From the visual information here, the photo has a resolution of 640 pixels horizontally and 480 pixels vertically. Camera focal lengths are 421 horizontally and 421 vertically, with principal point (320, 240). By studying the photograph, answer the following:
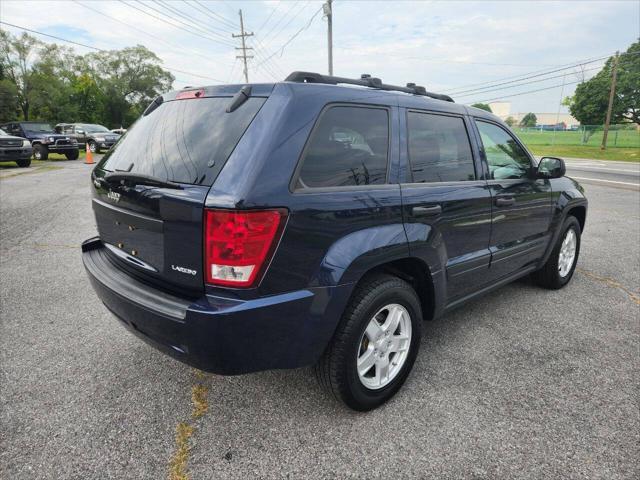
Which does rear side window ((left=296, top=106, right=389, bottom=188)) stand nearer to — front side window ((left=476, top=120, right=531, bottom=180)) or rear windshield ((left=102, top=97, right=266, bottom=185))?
rear windshield ((left=102, top=97, right=266, bottom=185))

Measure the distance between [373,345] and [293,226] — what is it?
2.99ft

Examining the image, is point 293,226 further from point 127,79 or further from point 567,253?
point 127,79

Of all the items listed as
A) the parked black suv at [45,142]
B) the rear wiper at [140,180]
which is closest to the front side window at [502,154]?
the rear wiper at [140,180]

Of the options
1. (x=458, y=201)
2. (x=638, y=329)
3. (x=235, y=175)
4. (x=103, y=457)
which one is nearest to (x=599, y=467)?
(x=458, y=201)

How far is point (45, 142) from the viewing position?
18609mm

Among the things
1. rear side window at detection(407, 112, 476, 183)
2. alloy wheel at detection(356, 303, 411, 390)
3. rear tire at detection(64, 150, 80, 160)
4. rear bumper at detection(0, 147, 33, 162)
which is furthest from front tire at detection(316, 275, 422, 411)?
rear tire at detection(64, 150, 80, 160)

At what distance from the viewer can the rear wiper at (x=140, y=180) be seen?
6.70ft

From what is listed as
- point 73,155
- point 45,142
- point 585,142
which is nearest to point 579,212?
point 73,155

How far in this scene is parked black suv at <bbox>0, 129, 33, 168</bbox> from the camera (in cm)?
1428

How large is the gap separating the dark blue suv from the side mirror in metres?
1.00

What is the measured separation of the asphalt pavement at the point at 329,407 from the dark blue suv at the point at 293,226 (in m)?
0.31

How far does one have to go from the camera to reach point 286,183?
1915 millimetres

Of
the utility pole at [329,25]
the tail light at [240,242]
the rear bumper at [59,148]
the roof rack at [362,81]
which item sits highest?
the utility pole at [329,25]

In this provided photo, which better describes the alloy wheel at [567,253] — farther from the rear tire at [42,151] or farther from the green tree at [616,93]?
the green tree at [616,93]
